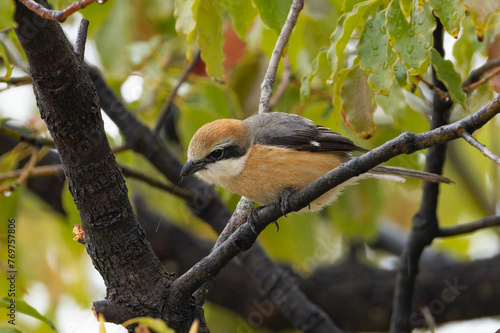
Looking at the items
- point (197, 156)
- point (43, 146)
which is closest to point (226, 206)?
point (197, 156)

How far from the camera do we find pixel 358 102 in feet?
10.1

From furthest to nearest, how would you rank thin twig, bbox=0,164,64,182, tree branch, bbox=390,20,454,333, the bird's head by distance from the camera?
thin twig, bbox=0,164,64,182
tree branch, bbox=390,20,454,333
the bird's head

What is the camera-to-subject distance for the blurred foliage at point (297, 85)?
268cm

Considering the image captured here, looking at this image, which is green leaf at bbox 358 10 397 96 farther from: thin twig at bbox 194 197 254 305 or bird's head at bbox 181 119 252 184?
bird's head at bbox 181 119 252 184

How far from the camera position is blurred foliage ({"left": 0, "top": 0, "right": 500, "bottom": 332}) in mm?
2676

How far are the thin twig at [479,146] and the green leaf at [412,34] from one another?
413 mm

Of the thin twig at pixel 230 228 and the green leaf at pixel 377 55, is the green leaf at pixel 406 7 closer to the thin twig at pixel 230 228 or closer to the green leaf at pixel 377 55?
→ the green leaf at pixel 377 55

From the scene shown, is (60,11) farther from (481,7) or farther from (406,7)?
(481,7)

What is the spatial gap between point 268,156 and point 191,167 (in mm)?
556

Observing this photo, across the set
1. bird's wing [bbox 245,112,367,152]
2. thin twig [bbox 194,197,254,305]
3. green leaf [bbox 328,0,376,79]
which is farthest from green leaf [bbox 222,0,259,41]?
thin twig [bbox 194,197,254,305]

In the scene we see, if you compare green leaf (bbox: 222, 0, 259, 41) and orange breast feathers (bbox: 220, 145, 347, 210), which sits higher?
green leaf (bbox: 222, 0, 259, 41)

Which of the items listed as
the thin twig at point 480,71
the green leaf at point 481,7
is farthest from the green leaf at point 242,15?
the thin twig at point 480,71

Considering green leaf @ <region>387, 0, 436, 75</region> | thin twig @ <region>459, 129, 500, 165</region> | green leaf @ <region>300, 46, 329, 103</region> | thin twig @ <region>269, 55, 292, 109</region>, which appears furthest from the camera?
thin twig @ <region>269, 55, 292, 109</region>

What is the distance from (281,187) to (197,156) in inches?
25.1
